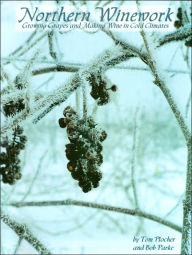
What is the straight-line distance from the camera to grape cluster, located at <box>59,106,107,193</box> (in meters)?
0.77

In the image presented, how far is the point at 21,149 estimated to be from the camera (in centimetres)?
108

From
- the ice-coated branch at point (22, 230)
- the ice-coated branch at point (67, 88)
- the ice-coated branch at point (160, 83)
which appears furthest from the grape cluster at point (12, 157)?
the ice-coated branch at point (160, 83)

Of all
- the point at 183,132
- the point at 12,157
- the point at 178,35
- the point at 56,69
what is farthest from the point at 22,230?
the point at 178,35

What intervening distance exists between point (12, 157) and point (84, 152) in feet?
1.25

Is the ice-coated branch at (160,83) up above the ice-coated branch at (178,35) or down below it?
below

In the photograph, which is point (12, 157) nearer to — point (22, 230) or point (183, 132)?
point (22, 230)

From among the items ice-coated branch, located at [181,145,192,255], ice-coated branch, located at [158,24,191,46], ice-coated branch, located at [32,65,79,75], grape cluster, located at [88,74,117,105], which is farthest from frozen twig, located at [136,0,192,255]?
ice-coated branch, located at [158,24,191,46]

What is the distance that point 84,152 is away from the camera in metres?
0.78

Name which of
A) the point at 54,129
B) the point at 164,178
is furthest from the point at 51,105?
the point at 54,129

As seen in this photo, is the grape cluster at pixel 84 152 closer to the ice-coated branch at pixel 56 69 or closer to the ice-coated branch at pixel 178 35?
the ice-coated branch at pixel 56 69

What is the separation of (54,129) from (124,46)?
21.3 meters

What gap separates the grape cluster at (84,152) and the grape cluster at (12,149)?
239mm

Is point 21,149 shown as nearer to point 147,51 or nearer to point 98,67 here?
point 98,67

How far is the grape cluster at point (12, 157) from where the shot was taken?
1.06 m
